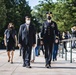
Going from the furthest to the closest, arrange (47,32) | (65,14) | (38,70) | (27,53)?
(65,14) → (27,53) → (47,32) → (38,70)

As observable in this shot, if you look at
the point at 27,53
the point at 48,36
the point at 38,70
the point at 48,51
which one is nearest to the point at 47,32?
the point at 48,36

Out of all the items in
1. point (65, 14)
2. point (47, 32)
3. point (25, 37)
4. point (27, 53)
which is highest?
point (65, 14)

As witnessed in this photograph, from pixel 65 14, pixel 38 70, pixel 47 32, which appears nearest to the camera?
pixel 38 70

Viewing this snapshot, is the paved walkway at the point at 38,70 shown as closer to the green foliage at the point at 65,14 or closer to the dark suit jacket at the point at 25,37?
the dark suit jacket at the point at 25,37

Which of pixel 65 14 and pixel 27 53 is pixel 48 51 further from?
pixel 65 14

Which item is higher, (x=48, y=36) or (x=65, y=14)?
(x=65, y=14)

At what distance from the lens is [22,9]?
304ft

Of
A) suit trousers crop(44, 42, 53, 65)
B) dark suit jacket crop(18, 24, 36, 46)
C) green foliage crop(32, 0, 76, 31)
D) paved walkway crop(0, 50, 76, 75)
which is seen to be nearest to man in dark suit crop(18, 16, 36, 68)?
dark suit jacket crop(18, 24, 36, 46)

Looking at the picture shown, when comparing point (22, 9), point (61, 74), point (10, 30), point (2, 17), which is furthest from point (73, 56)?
point (22, 9)

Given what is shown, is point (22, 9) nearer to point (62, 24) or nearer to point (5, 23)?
point (5, 23)

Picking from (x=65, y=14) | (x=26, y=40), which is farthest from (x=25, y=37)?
(x=65, y=14)

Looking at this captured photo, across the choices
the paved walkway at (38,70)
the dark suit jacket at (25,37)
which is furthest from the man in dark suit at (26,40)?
the paved walkway at (38,70)

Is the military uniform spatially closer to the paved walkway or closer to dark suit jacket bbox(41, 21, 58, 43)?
dark suit jacket bbox(41, 21, 58, 43)

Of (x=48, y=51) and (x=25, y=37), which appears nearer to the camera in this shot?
(x=48, y=51)
